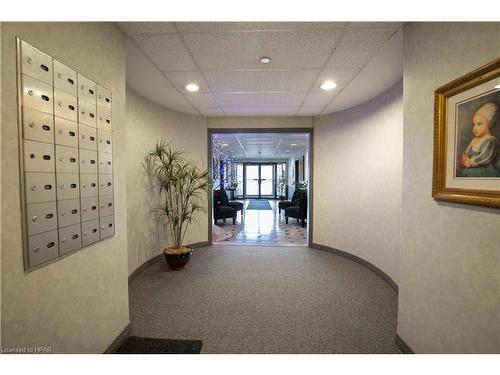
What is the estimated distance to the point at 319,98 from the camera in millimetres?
3234

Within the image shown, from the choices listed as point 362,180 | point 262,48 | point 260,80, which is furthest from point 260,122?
point 262,48

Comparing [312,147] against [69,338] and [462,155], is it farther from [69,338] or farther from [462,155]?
[69,338]

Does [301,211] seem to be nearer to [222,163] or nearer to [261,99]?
[261,99]

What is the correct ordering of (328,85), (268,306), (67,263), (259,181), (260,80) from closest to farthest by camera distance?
(67,263), (268,306), (260,80), (328,85), (259,181)

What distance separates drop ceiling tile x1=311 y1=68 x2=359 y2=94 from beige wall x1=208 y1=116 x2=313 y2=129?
145 centimetres

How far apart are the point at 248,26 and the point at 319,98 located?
72.6 inches

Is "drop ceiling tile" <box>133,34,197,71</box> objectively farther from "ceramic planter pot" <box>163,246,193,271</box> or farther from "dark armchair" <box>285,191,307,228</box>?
"dark armchair" <box>285,191,307,228</box>

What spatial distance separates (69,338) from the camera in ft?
4.27

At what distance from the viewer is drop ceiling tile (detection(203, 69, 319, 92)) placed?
94.9 inches

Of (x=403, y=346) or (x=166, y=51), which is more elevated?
(x=166, y=51)

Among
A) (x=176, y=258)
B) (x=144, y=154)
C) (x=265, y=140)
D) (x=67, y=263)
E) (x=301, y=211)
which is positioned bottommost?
(x=176, y=258)

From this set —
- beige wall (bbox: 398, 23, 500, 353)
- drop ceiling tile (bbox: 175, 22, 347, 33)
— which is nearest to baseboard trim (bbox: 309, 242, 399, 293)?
beige wall (bbox: 398, 23, 500, 353)

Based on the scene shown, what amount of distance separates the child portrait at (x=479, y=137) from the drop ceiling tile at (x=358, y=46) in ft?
3.10

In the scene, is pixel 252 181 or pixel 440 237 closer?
pixel 440 237
